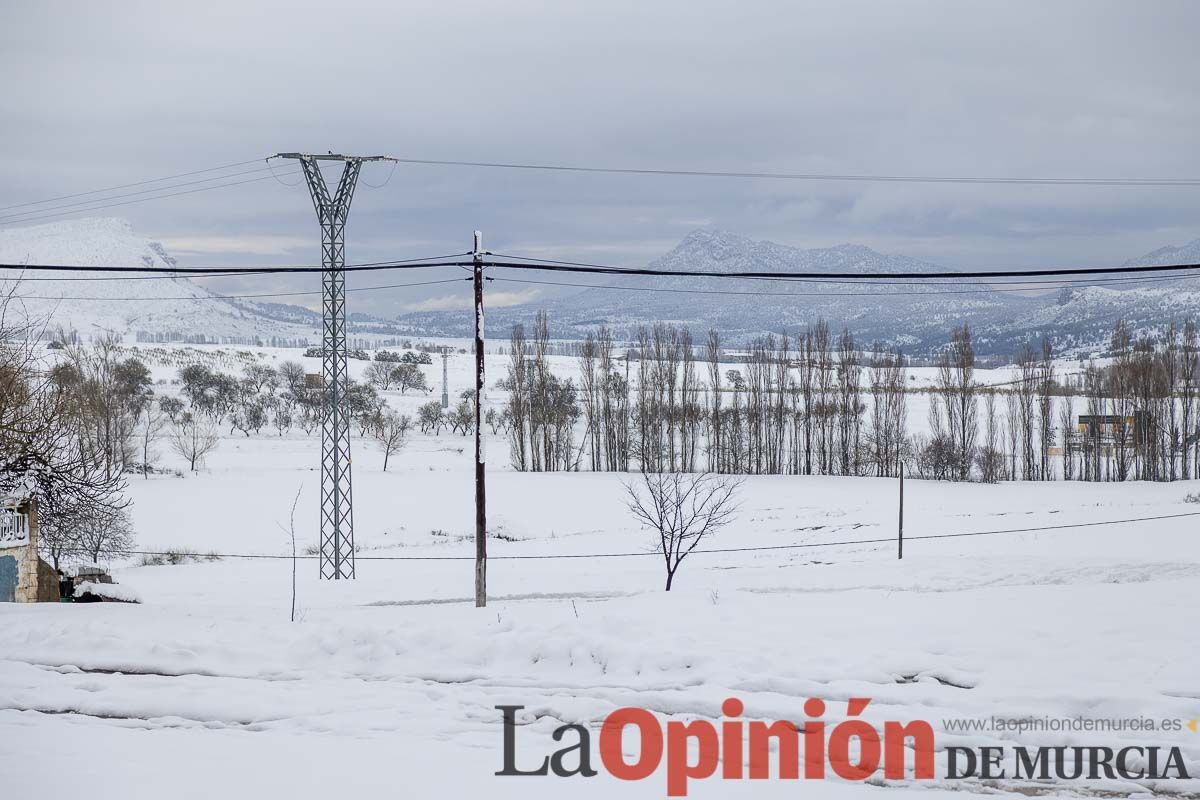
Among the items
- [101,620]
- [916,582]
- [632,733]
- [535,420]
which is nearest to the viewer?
[632,733]

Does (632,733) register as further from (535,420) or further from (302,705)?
(535,420)

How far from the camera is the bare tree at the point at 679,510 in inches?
979

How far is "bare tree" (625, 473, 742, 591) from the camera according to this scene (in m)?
24.9

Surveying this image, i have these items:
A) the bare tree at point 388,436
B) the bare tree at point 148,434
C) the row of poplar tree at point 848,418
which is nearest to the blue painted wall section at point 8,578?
the bare tree at point 148,434

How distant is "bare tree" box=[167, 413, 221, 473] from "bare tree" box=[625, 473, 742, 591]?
30468 mm

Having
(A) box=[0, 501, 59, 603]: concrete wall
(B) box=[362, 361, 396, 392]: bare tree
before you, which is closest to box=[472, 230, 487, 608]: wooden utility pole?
(A) box=[0, 501, 59, 603]: concrete wall

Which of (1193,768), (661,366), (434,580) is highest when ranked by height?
(661,366)

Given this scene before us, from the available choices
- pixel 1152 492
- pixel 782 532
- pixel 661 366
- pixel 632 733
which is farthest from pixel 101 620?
pixel 661 366

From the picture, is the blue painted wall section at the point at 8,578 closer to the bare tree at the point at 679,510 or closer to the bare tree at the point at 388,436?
the bare tree at the point at 679,510

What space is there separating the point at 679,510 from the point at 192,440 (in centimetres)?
5244

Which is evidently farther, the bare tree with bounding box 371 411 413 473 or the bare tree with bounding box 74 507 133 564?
the bare tree with bounding box 371 411 413 473

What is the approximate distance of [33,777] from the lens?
7.35 m

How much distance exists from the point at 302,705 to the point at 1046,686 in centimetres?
748

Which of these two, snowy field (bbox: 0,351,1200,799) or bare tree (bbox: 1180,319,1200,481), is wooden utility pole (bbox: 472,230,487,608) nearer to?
snowy field (bbox: 0,351,1200,799)
